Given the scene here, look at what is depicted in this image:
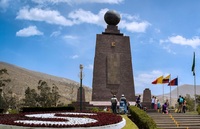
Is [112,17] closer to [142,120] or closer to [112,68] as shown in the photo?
[112,68]

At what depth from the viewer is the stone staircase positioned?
1811cm

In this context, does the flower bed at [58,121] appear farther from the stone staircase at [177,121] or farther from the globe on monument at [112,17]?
the globe on monument at [112,17]

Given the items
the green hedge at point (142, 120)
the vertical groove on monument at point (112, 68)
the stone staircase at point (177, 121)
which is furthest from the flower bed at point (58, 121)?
the vertical groove on monument at point (112, 68)

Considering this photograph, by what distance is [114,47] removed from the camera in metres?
33.8

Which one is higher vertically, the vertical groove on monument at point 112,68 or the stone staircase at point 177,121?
the vertical groove on monument at point 112,68

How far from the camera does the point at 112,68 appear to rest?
108 feet

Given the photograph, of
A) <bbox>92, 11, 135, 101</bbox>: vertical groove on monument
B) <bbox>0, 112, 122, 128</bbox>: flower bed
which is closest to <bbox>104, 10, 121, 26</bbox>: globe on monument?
<bbox>92, 11, 135, 101</bbox>: vertical groove on monument

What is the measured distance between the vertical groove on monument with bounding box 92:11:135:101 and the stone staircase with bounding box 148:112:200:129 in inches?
462

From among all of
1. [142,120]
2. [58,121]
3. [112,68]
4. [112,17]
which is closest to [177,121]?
[142,120]

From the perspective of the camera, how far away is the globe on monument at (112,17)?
3522 cm

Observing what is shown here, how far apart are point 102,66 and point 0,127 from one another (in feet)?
67.4

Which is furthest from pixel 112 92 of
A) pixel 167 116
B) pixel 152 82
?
pixel 167 116

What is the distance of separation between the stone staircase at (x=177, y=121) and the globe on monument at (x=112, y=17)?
16751 millimetres

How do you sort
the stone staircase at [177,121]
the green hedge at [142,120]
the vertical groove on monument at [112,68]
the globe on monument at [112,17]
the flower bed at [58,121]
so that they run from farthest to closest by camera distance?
the globe on monument at [112,17] < the vertical groove on monument at [112,68] < the stone staircase at [177,121] < the green hedge at [142,120] < the flower bed at [58,121]
